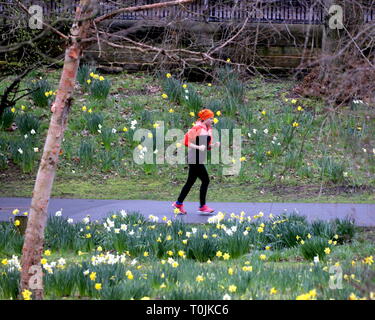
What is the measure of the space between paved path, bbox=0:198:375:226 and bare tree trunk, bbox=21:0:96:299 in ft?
11.8

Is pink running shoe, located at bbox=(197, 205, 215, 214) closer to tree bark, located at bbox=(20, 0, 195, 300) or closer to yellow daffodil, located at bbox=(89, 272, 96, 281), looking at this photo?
yellow daffodil, located at bbox=(89, 272, 96, 281)

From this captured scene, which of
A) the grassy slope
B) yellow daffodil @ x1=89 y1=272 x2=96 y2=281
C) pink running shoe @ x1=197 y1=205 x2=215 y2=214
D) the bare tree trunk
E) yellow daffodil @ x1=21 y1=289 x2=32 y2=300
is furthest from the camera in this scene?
the grassy slope

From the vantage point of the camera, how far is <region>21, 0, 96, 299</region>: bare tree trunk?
4.61 m

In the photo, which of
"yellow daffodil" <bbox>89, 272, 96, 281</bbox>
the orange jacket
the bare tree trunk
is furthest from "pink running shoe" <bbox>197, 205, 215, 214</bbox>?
the bare tree trunk

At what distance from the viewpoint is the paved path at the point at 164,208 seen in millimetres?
8500

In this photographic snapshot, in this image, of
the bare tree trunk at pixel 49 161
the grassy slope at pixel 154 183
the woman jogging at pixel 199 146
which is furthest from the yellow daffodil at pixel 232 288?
the grassy slope at pixel 154 183

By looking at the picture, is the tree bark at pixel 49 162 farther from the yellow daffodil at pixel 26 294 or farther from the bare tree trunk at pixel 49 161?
the yellow daffodil at pixel 26 294

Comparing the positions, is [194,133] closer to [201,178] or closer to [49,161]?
[201,178]

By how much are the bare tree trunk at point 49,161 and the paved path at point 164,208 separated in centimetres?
361

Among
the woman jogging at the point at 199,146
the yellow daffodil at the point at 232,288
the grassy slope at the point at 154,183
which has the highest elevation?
the woman jogging at the point at 199,146

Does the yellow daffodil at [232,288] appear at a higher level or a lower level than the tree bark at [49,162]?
lower

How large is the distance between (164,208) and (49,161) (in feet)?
14.9
